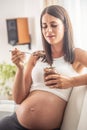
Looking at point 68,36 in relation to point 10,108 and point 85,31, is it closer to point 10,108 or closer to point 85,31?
point 85,31

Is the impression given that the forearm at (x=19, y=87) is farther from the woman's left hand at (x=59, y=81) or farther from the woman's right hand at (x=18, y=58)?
the woman's left hand at (x=59, y=81)

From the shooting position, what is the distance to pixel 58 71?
3.77 feet

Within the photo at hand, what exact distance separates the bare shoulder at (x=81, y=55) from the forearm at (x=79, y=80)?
67 millimetres

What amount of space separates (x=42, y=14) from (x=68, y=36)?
190mm

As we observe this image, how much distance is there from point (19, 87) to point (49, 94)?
175 mm

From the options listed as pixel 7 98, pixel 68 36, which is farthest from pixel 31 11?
pixel 7 98

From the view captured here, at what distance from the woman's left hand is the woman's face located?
0.18 m

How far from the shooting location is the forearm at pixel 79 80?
1096 mm

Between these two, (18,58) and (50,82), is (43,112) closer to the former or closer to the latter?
(50,82)

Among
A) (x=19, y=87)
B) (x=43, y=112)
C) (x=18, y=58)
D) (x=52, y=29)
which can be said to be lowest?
(x=43, y=112)

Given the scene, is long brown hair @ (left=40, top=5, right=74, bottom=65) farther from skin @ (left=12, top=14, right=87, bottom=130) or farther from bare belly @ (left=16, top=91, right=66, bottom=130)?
bare belly @ (left=16, top=91, right=66, bottom=130)

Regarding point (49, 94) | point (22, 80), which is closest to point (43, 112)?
point (49, 94)

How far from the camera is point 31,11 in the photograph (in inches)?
51.4

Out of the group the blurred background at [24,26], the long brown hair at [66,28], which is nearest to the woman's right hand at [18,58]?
the blurred background at [24,26]
